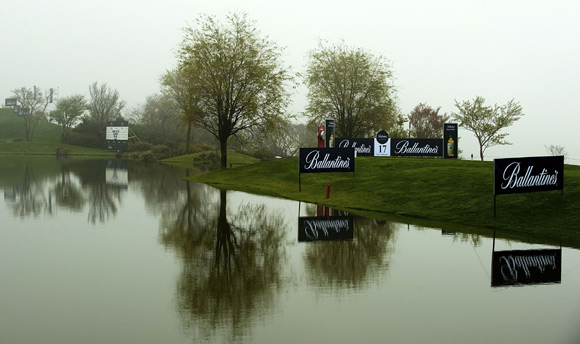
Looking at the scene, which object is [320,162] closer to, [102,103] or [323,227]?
[323,227]

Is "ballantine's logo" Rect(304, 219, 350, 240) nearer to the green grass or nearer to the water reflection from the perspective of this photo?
the water reflection

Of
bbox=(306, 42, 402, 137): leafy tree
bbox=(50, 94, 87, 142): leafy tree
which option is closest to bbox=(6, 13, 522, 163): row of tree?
bbox=(306, 42, 402, 137): leafy tree

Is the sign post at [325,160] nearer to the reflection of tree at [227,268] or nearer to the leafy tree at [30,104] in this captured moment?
the reflection of tree at [227,268]

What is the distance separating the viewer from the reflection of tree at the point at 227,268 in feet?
30.8

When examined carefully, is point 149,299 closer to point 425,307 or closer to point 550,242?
point 425,307

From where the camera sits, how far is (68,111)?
131m

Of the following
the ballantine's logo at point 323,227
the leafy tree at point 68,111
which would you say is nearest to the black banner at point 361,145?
the ballantine's logo at point 323,227

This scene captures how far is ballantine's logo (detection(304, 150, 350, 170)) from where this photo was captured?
3219 cm

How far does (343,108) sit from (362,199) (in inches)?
1610

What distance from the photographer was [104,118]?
138750mm

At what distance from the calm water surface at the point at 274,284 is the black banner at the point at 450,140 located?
31.5m

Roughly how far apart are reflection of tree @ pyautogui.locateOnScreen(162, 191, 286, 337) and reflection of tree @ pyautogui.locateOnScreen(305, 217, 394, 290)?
920mm

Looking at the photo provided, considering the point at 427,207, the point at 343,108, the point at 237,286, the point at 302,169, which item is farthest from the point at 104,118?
the point at 237,286

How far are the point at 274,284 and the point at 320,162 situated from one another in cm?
2112
